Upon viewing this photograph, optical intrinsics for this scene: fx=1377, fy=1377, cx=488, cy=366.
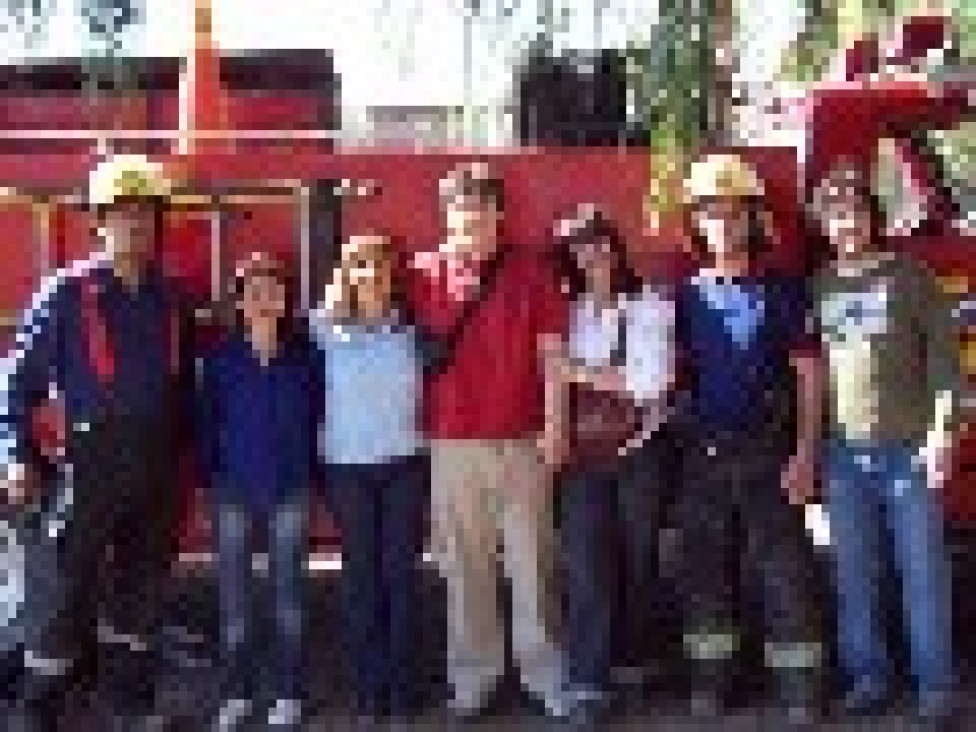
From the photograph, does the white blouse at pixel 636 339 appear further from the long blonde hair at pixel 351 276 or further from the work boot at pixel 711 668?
the work boot at pixel 711 668

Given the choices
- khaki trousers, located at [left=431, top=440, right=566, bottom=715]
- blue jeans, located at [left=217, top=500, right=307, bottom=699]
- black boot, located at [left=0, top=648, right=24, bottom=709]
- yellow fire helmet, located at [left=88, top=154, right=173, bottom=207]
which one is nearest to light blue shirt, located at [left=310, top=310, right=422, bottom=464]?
khaki trousers, located at [left=431, top=440, right=566, bottom=715]

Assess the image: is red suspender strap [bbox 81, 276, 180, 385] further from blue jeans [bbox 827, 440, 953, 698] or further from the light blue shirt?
blue jeans [bbox 827, 440, 953, 698]

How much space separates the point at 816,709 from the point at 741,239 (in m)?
1.15

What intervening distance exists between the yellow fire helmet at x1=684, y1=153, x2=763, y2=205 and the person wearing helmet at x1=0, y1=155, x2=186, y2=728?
1.36m

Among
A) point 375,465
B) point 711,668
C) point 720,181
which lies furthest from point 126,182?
point 711,668

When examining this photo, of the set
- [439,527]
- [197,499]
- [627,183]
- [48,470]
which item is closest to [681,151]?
[627,183]

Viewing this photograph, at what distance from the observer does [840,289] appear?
11.0ft

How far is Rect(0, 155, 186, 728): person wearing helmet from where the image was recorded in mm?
3355

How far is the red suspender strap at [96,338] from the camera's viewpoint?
132 inches

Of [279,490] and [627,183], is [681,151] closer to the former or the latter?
[627,183]

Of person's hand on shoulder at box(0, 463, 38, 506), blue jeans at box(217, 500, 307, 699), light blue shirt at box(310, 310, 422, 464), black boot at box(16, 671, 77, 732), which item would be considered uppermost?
light blue shirt at box(310, 310, 422, 464)

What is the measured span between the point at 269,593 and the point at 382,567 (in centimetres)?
29

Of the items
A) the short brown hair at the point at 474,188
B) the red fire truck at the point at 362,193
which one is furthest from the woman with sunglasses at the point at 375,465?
the red fire truck at the point at 362,193

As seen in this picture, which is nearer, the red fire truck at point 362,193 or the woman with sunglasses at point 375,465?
the woman with sunglasses at point 375,465
